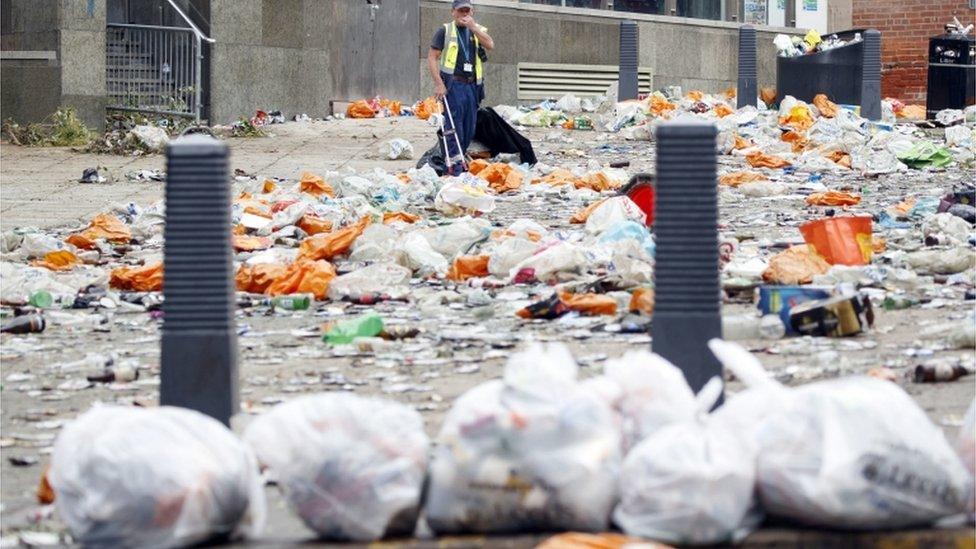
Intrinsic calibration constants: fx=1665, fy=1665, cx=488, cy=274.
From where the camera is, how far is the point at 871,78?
2188 centimetres

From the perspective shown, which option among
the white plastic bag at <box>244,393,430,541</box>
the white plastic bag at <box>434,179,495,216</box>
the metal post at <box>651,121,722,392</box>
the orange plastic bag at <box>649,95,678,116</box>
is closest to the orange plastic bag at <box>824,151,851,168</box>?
the white plastic bag at <box>434,179,495,216</box>

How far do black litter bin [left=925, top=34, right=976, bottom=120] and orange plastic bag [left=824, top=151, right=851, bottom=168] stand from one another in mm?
7719

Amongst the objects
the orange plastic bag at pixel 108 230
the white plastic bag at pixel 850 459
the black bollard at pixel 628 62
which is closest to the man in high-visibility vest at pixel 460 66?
the orange plastic bag at pixel 108 230

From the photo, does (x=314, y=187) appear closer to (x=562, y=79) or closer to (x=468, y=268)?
(x=468, y=268)

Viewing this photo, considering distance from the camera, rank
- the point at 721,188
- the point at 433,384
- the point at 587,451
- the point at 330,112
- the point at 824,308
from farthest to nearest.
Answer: the point at 330,112, the point at 721,188, the point at 824,308, the point at 433,384, the point at 587,451

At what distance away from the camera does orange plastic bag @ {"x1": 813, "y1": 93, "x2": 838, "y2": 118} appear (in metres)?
21.7

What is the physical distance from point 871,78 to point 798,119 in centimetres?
252

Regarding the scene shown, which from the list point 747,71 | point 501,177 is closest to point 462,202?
point 501,177

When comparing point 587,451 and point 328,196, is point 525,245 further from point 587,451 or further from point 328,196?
point 587,451

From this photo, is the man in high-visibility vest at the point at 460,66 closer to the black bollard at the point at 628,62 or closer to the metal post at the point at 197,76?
the metal post at the point at 197,76

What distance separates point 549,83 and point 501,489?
2227 cm

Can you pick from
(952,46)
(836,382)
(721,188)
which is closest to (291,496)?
(836,382)

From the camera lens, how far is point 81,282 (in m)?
9.15

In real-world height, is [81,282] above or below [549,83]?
below
